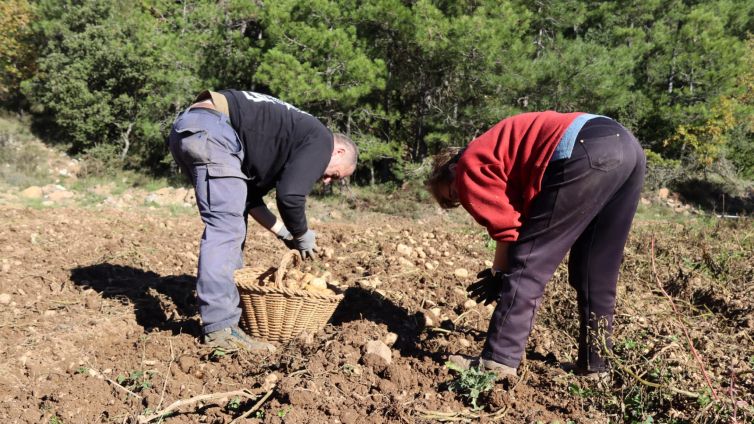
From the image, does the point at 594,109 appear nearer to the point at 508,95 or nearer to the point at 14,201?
the point at 508,95

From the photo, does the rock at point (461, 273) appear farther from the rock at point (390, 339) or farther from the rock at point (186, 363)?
the rock at point (186, 363)

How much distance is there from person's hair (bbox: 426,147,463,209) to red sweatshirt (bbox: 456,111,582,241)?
145 mm

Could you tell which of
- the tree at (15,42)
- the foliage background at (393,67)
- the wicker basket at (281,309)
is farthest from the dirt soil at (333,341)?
the tree at (15,42)

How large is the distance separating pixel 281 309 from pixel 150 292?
4.38 feet

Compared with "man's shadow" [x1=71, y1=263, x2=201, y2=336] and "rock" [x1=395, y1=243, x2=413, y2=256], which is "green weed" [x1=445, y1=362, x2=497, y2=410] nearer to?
"man's shadow" [x1=71, y1=263, x2=201, y2=336]

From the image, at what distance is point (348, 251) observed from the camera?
491 centimetres

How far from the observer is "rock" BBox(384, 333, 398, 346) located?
2.94 m

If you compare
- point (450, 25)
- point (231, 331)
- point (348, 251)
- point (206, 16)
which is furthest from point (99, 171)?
point (231, 331)

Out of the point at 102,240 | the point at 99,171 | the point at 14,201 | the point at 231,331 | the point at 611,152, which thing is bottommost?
the point at 99,171

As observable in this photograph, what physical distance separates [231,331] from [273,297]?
0.93ft

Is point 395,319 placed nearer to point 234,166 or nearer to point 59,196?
point 234,166

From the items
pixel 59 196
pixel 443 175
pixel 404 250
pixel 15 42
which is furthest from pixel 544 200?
pixel 15 42

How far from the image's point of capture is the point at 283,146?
117 inches

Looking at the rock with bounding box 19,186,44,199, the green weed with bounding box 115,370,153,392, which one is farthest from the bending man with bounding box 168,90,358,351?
the rock with bounding box 19,186,44,199
